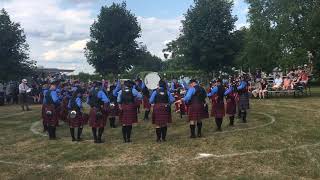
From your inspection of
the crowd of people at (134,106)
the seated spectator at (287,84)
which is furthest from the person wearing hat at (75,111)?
the seated spectator at (287,84)

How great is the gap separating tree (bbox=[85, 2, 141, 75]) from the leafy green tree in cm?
937

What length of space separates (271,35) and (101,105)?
60.9 ft

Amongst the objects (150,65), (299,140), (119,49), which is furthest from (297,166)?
(150,65)

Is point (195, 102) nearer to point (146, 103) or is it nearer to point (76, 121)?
point (76, 121)

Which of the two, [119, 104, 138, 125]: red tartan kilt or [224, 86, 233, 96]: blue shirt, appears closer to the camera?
[119, 104, 138, 125]: red tartan kilt

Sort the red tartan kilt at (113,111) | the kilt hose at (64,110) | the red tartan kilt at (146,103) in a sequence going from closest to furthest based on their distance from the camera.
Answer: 1. the red tartan kilt at (113,111)
2. the kilt hose at (64,110)
3. the red tartan kilt at (146,103)

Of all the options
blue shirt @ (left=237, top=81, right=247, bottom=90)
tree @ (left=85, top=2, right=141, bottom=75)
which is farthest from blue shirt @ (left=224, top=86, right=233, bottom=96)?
tree @ (left=85, top=2, right=141, bottom=75)

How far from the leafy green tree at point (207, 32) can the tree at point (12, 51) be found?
1188 centimetres

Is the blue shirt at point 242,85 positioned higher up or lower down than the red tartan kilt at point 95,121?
higher up

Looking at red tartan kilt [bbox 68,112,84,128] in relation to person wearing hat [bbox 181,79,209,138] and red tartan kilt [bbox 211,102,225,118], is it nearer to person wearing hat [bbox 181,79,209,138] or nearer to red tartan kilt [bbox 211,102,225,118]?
person wearing hat [bbox 181,79,209,138]

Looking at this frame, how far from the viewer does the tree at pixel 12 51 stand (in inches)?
1428

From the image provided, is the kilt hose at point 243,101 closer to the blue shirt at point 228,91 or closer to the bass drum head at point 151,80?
the blue shirt at point 228,91

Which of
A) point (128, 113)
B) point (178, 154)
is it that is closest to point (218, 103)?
point (128, 113)

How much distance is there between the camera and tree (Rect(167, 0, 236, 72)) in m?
37.8
